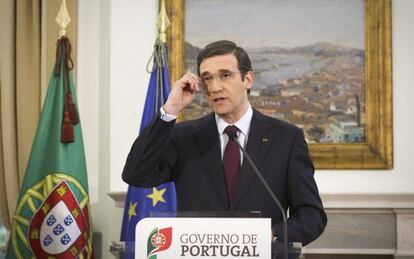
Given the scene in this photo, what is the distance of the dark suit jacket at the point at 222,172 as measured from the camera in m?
2.47

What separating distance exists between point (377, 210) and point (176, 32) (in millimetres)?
2031

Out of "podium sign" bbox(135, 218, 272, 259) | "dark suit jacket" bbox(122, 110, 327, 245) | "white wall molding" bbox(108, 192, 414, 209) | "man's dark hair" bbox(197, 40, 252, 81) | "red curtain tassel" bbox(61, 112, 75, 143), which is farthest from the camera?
"white wall molding" bbox(108, 192, 414, 209)

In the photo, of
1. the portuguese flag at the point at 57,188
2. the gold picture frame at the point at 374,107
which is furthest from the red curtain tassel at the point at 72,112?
the gold picture frame at the point at 374,107

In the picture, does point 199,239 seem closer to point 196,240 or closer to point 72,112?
point 196,240

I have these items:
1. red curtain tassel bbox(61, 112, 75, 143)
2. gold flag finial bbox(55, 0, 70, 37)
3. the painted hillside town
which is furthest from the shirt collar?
the painted hillside town

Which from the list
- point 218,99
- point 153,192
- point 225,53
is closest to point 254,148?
point 218,99

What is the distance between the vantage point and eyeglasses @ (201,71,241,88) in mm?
2566

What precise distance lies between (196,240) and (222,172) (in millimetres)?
697

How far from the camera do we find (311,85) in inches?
187

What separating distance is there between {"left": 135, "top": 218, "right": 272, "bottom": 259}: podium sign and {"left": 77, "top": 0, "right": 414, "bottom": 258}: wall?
2856 millimetres

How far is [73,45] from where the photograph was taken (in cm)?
476

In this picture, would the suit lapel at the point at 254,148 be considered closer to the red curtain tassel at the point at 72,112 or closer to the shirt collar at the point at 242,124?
the shirt collar at the point at 242,124

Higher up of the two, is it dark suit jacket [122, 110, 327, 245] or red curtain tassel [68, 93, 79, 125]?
red curtain tassel [68, 93, 79, 125]

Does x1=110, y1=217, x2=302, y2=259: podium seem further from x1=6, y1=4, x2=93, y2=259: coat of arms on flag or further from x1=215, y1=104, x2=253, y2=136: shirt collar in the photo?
x1=6, y1=4, x2=93, y2=259: coat of arms on flag
